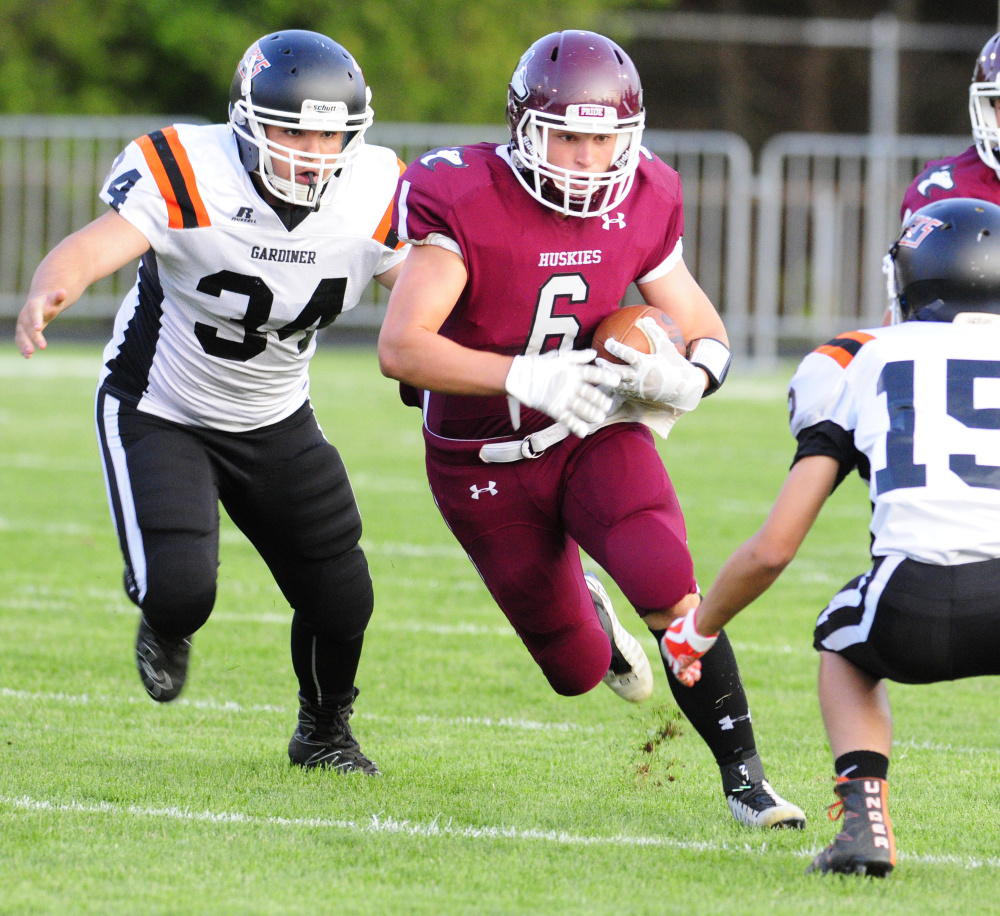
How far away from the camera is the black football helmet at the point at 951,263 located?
3096 millimetres

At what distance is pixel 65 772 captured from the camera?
3.99 meters

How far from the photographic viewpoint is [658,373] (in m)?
3.67

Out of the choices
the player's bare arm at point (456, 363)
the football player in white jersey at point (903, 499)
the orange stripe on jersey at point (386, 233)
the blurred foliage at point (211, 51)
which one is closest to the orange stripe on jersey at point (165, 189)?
the orange stripe on jersey at point (386, 233)

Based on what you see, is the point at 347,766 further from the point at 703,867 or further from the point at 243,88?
the point at 243,88

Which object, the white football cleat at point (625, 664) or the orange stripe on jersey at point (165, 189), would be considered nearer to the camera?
the orange stripe on jersey at point (165, 189)

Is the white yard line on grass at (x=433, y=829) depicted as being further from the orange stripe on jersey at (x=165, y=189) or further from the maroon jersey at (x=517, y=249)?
the orange stripe on jersey at (x=165, y=189)

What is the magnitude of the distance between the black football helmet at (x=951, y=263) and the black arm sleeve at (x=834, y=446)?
305 millimetres

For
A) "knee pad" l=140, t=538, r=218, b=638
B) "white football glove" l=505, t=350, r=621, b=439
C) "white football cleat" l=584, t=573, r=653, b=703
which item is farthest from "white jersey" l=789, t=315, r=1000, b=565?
"knee pad" l=140, t=538, r=218, b=638

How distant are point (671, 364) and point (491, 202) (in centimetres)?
58

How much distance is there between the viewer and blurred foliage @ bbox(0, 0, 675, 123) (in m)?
21.5

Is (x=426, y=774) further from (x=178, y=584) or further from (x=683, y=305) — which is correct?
(x=683, y=305)

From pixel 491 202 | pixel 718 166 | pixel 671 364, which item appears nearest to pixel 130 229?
pixel 491 202

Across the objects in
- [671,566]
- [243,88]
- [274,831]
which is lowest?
[274,831]

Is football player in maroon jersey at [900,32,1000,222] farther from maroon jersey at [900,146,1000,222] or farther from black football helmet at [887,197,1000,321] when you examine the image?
black football helmet at [887,197,1000,321]
